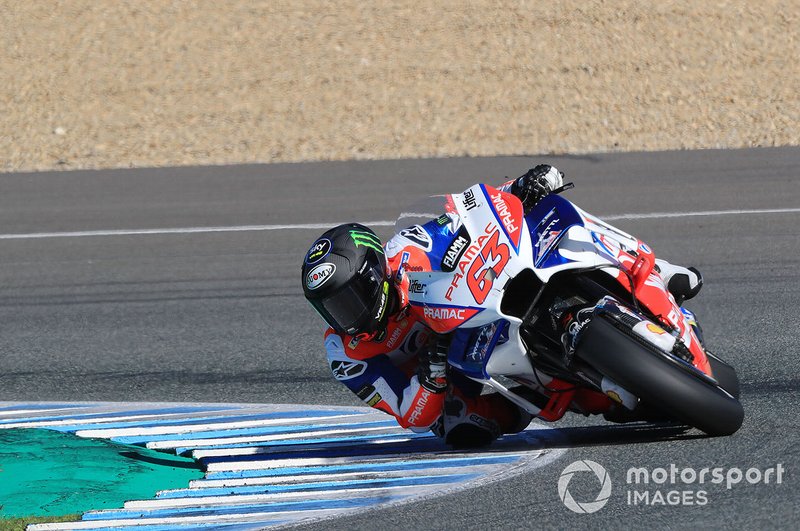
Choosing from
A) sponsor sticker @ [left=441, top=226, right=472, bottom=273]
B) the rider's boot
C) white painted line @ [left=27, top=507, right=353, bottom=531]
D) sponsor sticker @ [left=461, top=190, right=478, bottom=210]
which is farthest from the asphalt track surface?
sponsor sticker @ [left=461, top=190, right=478, bottom=210]

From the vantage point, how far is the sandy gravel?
13812 millimetres

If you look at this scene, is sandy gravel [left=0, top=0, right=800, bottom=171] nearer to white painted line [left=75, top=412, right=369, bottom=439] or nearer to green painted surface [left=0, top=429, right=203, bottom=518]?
white painted line [left=75, top=412, right=369, bottom=439]

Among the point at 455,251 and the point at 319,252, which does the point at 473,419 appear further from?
the point at 319,252

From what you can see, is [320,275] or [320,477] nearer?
[320,275]

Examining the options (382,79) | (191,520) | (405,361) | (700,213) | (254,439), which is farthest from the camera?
(382,79)

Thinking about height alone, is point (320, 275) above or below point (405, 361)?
above

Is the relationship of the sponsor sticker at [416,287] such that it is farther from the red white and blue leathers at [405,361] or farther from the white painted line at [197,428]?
the white painted line at [197,428]

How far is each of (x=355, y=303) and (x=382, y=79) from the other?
10.6 m

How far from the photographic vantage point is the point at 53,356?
25.7 ft

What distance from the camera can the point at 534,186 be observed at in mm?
5852

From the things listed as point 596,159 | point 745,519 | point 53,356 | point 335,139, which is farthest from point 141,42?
point 745,519

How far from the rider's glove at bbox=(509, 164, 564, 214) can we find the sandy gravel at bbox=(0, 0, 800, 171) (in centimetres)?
741

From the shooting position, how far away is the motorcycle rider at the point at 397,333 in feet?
16.7

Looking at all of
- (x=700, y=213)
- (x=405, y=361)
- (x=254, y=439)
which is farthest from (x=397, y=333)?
(x=700, y=213)
